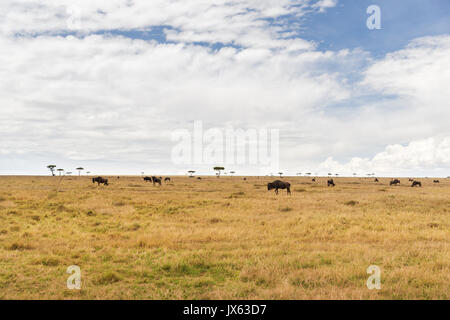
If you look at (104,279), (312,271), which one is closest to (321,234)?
(312,271)

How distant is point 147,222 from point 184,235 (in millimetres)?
5045

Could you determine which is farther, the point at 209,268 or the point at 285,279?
the point at 209,268

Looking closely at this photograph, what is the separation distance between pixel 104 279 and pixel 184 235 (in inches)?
247

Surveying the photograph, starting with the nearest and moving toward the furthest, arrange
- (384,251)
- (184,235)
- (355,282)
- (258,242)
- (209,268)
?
(355,282), (209,268), (384,251), (258,242), (184,235)

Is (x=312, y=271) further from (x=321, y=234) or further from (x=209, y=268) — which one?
(x=321, y=234)

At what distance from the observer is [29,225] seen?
18.3m

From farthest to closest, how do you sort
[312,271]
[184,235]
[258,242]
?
[184,235], [258,242], [312,271]

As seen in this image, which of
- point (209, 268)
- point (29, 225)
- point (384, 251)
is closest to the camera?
point (209, 268)

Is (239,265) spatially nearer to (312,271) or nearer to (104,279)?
(312,271)

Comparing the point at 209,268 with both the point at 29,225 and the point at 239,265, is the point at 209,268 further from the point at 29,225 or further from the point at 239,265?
the point at 29,225
